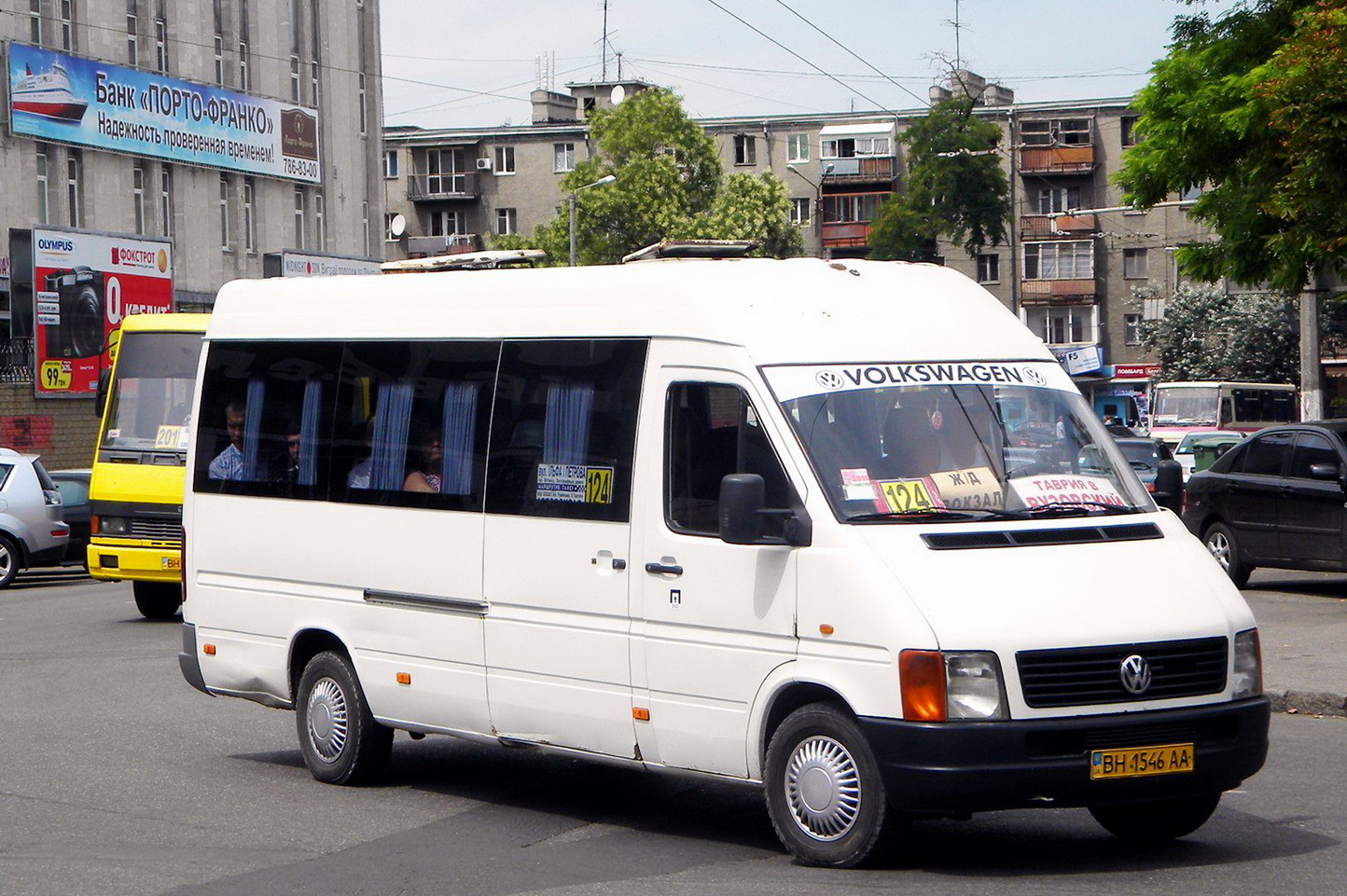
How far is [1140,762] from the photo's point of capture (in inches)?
278

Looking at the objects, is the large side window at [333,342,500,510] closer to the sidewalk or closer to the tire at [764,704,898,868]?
the tire at [764,704,898,868]

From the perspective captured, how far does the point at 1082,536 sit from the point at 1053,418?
2.61 feet

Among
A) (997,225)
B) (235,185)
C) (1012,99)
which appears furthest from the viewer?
(1012,99)

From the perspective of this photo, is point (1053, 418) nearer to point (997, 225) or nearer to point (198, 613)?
point (198, 613)

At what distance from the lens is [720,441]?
7.93m

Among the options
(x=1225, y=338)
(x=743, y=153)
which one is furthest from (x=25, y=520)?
(x=743, y=153)

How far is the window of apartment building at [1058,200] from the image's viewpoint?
8512 centimetres

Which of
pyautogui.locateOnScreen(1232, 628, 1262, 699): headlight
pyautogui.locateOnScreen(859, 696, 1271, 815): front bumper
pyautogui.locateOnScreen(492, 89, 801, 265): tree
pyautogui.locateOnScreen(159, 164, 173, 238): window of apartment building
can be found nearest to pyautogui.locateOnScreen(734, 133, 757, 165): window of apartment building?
pyautogui.locateOnScreen(492, 89, 801, 265): tree

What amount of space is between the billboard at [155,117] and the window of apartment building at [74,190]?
0.68 m

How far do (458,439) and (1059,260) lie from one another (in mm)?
77882

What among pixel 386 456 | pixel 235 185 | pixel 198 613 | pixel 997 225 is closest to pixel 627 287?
pixel 386 456

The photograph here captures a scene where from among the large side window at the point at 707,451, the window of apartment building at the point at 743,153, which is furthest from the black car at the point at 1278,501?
the window of apartment building at the point at 743,153

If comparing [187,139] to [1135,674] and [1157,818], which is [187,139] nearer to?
[1157,818]

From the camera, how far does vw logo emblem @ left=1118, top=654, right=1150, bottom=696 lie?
277 inches
